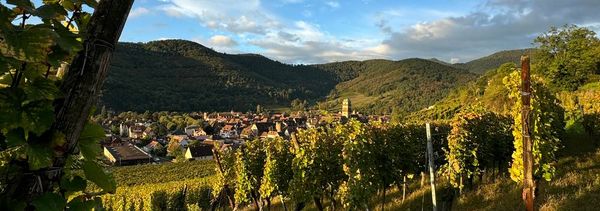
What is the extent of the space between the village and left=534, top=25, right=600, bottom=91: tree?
102ft

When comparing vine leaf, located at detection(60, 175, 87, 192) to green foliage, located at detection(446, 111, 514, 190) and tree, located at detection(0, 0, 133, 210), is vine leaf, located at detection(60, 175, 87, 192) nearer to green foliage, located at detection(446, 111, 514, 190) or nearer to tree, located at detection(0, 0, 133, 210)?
tree, located at detection(0, 0, 133, 210)

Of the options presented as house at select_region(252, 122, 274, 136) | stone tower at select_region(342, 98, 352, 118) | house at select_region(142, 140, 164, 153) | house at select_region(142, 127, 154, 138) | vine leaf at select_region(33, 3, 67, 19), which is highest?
vine leaf at select_region(33, 3, 67, 19)

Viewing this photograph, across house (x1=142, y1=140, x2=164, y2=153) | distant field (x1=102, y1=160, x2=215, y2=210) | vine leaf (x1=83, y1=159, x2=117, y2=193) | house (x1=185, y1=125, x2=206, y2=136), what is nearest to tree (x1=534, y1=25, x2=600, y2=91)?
distant field (x1=102, y1=160, x2=215, y2=210)

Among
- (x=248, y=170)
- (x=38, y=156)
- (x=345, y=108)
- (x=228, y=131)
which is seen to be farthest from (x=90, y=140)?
(x=228, y=131)

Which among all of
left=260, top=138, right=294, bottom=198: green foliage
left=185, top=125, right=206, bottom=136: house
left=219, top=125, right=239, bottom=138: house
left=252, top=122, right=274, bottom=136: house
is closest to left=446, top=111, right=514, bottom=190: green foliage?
left=260, top=138, right=294, bottom=198: green foliage

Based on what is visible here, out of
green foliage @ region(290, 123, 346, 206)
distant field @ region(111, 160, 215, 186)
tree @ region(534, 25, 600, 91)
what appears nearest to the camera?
green foliage @ region(290, 123, 346, 206)

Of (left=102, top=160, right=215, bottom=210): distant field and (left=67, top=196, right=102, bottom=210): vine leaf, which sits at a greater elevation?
(left=67, top=196, right=102, bottom=210): vine leaf

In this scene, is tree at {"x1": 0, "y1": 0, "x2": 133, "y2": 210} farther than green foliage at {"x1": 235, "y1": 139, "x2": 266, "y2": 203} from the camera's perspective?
No

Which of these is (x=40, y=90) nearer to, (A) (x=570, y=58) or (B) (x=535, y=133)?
(B) (x=535, y=133)

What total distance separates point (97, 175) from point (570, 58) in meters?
56.1

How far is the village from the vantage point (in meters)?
82.6

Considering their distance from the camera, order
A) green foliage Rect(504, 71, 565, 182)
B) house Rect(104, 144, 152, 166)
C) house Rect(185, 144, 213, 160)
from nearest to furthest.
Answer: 1. green foliage Rect(504, 71, 565, 182)
2. house Rect(104, 144, 152, 166)
3. house Rect(185, 144, 213, 160)

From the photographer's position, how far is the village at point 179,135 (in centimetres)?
8262

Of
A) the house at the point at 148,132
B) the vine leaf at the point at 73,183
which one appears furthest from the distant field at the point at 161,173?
the vine leaf at the point at 73,183
